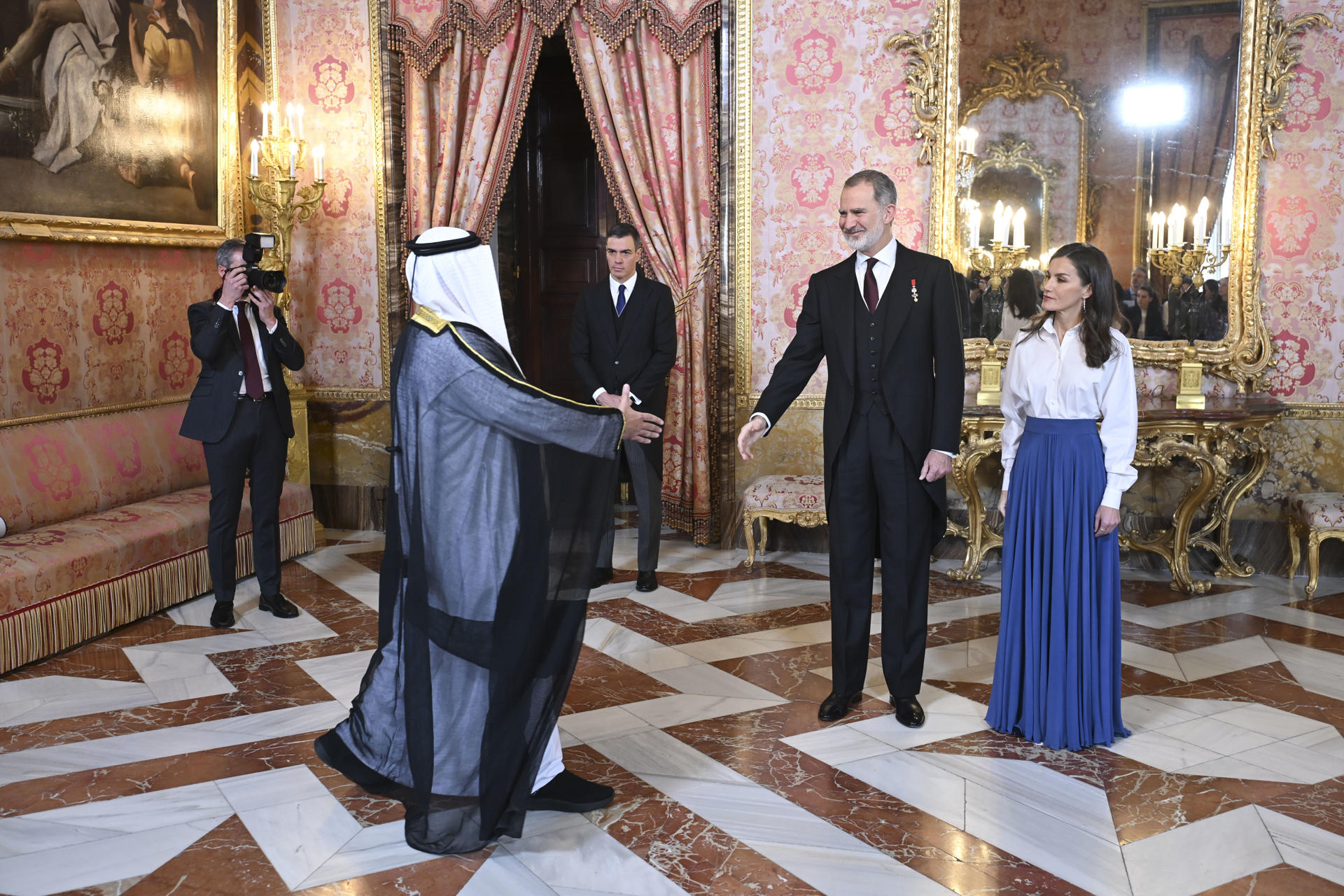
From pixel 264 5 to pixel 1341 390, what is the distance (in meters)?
6.13

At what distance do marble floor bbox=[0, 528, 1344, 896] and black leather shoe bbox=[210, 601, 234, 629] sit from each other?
9 centimetres

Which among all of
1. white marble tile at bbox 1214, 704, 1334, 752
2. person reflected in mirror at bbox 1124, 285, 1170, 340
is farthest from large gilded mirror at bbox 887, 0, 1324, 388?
white marble tile at bbox 1214, 704, 1334, 752

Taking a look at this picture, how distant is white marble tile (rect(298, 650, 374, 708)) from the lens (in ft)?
12.1

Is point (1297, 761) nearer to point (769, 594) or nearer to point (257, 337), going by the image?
Answer: point (769, 594)

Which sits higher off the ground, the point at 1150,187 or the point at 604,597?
the point at 1150,187

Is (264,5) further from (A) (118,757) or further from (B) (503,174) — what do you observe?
(A) (118,757)

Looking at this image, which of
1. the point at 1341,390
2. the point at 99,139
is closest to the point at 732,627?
the point at 1341,390

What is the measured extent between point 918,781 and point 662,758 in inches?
28.5

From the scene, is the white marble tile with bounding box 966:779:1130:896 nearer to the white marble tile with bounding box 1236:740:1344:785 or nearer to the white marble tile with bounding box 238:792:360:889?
the white marble tile with bounding box 1236:740:1344:785

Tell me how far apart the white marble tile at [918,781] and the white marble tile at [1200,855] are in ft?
1.39

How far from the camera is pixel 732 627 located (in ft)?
14.6

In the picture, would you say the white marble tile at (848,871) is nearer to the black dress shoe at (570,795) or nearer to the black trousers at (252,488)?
the black dress shoe at (570,795)

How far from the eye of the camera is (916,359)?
3.26m

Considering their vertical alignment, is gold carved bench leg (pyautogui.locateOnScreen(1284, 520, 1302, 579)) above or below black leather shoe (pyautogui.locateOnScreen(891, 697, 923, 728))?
above
